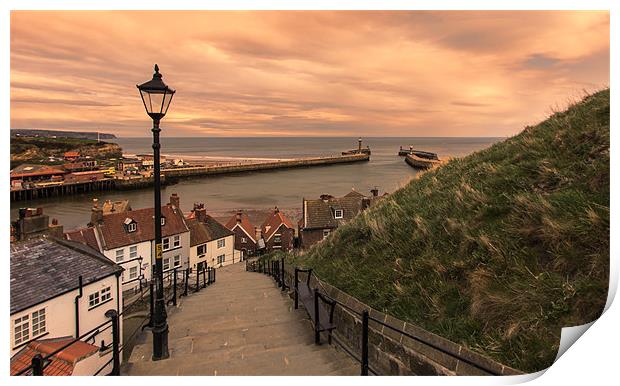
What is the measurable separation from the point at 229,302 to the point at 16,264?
7767 mm

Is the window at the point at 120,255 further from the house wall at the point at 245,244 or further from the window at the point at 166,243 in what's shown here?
the house wall at the point at 245,244

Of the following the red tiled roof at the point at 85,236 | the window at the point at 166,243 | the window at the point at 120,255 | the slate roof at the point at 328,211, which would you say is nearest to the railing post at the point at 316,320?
the red tiled roof at the point at 85,236

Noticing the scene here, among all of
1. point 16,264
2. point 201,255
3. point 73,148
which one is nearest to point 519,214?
point 16,264

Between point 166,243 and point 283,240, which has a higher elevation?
point 166,243

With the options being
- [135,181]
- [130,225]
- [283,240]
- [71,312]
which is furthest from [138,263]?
[135,181]

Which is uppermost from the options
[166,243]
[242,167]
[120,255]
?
[242,167]

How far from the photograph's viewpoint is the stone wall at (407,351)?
3322 mm

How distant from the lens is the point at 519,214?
5027mm

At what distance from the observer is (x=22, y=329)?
9.92 m

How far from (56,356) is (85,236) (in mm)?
16961

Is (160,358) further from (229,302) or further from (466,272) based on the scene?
(466,272)

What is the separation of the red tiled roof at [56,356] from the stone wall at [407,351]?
5.59 meters

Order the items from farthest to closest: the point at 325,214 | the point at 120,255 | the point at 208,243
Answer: the point at 208,243 → the point at 325,214 → the point at 120,255

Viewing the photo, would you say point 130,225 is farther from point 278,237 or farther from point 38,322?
point 38,322
